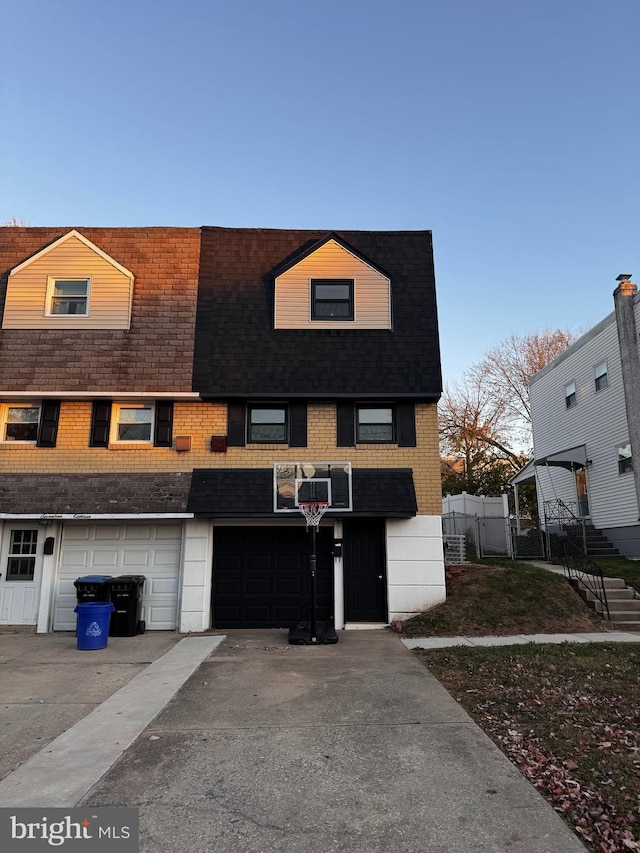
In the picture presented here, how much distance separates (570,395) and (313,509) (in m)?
14.5

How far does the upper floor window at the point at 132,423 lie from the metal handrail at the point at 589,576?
1095 centimetres

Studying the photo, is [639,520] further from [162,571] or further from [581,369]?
[162,571]

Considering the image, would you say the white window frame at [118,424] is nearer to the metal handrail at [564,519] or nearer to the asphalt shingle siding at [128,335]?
the asphalt shingle siding at [128,335]

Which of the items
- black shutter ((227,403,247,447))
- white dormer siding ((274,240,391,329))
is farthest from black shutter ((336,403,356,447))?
black shutter ((227,403,247,447))

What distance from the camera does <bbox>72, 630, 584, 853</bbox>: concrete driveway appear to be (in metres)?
3.83

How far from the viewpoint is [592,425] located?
20031mm

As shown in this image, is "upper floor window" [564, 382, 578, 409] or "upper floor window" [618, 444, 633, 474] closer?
"upper floor window" [618, 444, 633, 474]

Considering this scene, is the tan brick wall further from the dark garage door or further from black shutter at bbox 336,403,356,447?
the dark garage door

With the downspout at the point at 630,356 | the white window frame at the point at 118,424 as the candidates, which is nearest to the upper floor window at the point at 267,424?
the white window frame at the point at 118,424

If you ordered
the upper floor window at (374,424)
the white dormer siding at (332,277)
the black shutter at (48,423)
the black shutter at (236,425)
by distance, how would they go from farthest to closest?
the white dormer siding at (332,277), the upper floor window at (374,424), the black shutter at (236,425), the black shutter at (48,423)

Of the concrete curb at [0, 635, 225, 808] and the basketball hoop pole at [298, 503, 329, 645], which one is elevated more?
the basketball hoop pole at [298, 503, 329, 645]

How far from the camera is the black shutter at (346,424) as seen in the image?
13305 millimetres

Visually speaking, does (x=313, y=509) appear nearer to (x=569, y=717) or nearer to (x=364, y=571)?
(x=364, y=571)

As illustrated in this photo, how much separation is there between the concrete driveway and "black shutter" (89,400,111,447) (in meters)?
7.14
